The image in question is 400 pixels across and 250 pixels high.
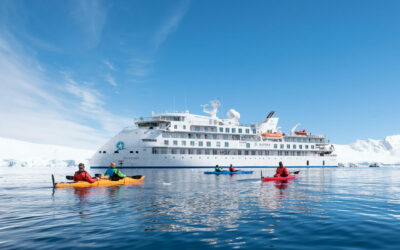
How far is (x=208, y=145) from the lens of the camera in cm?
6625

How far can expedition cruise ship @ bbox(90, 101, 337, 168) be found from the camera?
59.7m

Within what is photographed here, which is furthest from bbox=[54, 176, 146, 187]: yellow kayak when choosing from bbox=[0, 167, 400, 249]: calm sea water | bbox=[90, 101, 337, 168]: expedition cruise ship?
bbox=[90, 101, 337, 168]: expedition cruise ship

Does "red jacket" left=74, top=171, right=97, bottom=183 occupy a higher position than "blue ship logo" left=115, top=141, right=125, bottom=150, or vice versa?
"blue ship logo" left=115, top=141, right=125, bottom=150

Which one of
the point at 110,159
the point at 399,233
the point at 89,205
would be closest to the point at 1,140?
the point at 110,159

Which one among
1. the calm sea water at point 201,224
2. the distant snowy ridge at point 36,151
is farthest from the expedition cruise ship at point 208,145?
Result: the distant snowy ridge at point 36,151

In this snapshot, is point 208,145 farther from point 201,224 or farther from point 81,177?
point 201,224

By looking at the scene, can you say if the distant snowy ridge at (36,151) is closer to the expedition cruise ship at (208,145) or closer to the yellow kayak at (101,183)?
the expedition cruise ship at (208,145)

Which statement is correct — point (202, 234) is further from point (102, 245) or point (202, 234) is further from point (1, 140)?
point (1, 140)

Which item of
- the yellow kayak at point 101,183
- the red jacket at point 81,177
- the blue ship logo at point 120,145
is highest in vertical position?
the blue ship logo at point 120,145

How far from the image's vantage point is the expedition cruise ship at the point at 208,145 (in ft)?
196

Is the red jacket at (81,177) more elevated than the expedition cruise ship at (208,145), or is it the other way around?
the expedition cruise ship at (208,145)

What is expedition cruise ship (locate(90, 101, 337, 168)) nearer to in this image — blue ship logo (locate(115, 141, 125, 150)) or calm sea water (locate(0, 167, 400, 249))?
blue ship logo (locate(115, 141, 125, 150))

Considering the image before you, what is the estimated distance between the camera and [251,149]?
2815 inches

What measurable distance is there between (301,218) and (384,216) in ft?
10.8
